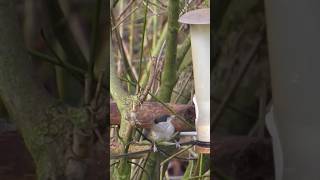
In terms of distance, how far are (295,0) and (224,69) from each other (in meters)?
0.18

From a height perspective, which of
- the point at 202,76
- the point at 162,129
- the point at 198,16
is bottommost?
the point at 162,129

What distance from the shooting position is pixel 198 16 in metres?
1.06

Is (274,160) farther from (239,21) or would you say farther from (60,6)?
(60,6)

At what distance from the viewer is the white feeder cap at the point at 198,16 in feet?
3.43

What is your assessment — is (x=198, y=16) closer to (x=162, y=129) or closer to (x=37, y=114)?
(x=162, y=129)

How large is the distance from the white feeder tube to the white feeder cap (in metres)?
0.01

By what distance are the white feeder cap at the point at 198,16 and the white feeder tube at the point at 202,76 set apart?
0.04 ft

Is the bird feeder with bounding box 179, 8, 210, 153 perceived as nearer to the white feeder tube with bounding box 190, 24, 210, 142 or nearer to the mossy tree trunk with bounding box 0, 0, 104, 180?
the white feeder tube with bounding box 190, 24, 210, 142

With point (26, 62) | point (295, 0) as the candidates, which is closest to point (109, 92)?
point (26, 62)

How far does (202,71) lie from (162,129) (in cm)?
15

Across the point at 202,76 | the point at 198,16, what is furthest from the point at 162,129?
the point at 198,16

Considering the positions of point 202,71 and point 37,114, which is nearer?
point 37,114

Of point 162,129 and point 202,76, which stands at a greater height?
point 202,76

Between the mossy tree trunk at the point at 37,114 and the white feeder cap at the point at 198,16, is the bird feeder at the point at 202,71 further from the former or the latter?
the mossy tree trunk at the point at 37,114
